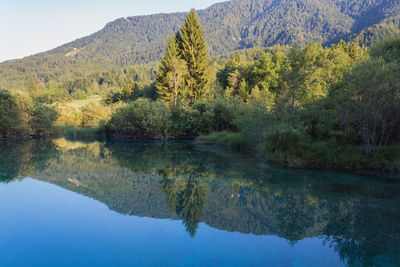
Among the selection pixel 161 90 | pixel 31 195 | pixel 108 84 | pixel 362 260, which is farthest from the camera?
pixel 108 84

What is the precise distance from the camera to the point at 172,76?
43.6 metres

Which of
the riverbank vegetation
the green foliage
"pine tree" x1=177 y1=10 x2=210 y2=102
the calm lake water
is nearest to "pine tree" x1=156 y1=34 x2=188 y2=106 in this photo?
the riverbank vegetation

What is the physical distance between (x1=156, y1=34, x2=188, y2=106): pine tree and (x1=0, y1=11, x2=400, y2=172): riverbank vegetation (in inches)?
6.1

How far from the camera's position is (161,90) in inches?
1766

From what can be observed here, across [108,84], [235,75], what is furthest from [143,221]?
[108,84]

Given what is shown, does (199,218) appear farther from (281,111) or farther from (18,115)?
(18,115)

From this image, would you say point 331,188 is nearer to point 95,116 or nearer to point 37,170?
point 37,170

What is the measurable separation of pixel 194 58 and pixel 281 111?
27.4 m

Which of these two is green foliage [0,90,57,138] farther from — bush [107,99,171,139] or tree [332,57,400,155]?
tree [332,57,400,155]

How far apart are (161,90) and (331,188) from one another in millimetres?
35745

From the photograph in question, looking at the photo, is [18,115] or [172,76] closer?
[18,115]

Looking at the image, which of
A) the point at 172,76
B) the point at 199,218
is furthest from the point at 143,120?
the point at 199,218

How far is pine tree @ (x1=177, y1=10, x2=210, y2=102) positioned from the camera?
45.0 meters

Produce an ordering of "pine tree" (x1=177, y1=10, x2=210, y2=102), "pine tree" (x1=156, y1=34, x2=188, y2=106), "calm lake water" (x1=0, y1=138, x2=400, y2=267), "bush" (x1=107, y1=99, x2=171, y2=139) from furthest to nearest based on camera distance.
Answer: "pine tree" (x1=177, y1=10, x2=210, y2=102) < "pine tree" (x1=156, y1=34, x2=188, y2=106) < "bush" (x1=107, y1=99, x2=171, y2=139) < "calm lake water" (x1=0, y1=138, x2=400, y2=267)
